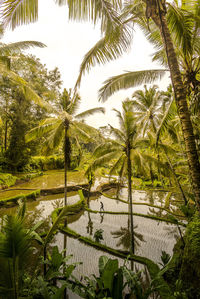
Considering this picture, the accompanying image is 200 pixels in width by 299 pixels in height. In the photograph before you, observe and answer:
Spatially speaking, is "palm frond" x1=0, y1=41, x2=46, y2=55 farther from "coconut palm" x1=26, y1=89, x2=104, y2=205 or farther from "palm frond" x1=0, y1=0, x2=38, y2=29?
"palm frond" x1=0, y1=0, x2=38, y2=29

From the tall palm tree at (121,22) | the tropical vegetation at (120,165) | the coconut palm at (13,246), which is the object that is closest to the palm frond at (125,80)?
the tropical vegetation at (120,165)

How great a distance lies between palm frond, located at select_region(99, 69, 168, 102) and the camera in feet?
15.7

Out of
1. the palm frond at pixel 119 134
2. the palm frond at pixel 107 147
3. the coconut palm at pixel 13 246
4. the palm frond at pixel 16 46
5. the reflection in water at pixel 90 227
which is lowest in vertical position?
the reflection in water at pixel 90 227

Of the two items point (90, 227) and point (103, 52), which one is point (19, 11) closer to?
point (103, 52)

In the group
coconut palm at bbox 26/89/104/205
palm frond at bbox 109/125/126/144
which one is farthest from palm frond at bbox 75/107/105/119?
palm frond at bbox 109/125/126/144

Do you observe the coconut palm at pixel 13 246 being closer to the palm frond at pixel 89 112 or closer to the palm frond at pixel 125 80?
the palm frond at pixel 125 80

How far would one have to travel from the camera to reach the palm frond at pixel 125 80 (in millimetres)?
4789

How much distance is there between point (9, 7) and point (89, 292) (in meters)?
4.81

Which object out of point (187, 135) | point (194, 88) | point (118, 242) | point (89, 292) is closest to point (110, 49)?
point (187, 135)

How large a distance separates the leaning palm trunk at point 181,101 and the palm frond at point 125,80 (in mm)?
1761

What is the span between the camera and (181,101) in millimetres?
2795

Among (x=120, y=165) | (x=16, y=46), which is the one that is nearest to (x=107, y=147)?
(x=120, y=165)

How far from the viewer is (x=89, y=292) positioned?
272 centimetres

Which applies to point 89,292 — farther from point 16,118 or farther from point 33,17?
point 16,118
